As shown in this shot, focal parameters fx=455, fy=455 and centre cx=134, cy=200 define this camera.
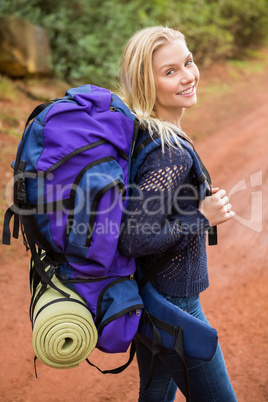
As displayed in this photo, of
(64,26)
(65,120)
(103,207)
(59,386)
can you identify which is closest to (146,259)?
(103,207)

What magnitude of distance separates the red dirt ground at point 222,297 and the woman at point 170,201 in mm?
828

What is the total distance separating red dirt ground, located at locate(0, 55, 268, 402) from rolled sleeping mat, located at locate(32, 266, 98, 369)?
1.32m

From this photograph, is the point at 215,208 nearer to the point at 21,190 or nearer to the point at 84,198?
the point at 84,198

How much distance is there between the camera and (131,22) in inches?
407

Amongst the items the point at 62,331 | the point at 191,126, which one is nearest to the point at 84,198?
the point at 62,331

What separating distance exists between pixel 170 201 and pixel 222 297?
2805 millimetres

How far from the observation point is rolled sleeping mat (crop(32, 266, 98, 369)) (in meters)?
→ 1.71

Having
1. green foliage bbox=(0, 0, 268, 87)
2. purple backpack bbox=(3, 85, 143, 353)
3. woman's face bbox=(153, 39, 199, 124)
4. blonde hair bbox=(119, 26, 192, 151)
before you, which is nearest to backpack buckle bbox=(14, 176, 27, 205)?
purple backpack bbox=(3, 85, 143, 353)

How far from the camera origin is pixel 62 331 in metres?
1.71

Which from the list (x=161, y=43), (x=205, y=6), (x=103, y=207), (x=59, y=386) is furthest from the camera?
(x=205, y=6)

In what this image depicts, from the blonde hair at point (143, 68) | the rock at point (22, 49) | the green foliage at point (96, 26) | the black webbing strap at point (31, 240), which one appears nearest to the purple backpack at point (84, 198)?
the black webbing strap at point (31, 240)

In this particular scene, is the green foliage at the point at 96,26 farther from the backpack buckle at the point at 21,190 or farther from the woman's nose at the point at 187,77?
the backpack buckle at the point at 21,190

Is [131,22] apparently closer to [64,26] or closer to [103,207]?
[64,26]

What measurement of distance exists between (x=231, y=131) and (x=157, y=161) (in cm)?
711
